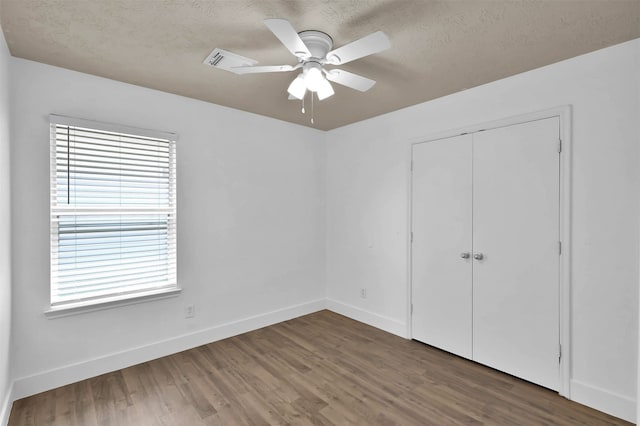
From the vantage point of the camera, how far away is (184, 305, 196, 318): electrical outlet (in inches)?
125

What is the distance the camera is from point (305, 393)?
7.94 feet

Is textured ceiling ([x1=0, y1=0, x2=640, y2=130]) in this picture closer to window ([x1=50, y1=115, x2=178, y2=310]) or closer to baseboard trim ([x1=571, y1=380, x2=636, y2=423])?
window ([x1=50, y1=115, x2=178, y2=310])

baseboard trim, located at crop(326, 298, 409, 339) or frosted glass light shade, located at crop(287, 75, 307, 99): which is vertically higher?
frosted glass light shade, located at crop(287, 75, 307, 99)

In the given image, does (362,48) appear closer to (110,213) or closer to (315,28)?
(315,28)

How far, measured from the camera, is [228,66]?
2.05 meters

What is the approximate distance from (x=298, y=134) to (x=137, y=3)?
253 cm

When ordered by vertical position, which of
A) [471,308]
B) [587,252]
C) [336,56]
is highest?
[336,56]

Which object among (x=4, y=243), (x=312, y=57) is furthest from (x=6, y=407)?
(x=312, y=57)

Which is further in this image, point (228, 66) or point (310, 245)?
point (310, 245)

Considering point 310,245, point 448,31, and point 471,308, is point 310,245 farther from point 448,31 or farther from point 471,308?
point 448,31

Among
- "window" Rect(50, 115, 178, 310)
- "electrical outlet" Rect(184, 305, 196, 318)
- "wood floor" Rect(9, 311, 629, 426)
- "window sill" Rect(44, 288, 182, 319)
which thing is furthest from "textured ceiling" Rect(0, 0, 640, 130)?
"wood floor" Rect(9, 311, 629, 426)

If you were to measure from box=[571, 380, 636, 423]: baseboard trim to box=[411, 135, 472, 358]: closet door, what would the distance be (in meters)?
0.82

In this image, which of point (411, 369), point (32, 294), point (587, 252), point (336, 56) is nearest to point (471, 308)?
point (411, 369)

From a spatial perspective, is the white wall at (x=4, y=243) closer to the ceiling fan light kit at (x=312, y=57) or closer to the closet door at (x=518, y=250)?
the ceiling fan light kit at (x=312, y=57)
